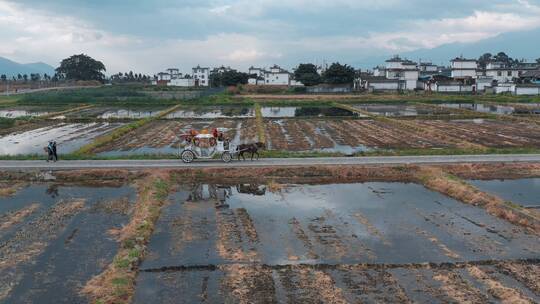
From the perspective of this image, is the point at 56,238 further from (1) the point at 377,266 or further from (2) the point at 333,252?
(1) the point at 377,266

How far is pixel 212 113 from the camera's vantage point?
155 feet

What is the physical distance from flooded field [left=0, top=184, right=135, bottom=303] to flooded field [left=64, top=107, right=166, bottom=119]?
1099 inches

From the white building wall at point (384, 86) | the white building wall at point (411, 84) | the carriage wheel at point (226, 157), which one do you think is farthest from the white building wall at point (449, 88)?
the carriage wheel at point (226, 157)

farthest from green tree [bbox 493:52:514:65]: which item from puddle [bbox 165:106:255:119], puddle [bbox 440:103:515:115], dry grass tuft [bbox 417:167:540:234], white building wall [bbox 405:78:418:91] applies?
dry grass tuft [bbox 417:167:540:234]

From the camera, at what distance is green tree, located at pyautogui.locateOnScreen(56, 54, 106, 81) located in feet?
405

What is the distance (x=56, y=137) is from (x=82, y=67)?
10178cm

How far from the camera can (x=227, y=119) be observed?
133ft

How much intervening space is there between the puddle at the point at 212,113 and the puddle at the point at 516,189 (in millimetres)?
27849

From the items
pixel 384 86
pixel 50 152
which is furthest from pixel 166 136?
pixel 384 86

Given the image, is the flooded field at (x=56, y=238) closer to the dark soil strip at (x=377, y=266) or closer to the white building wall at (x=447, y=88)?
the dark soil strip at (x=377, y=266)

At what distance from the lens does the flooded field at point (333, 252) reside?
9383 mm

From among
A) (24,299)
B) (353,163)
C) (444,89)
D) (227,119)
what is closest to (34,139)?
(227,119)

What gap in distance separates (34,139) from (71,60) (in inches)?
4114

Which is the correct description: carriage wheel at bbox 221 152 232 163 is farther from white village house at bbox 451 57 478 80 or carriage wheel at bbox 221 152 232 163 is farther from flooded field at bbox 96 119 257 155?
white village house at bbox 451 57 478 80
